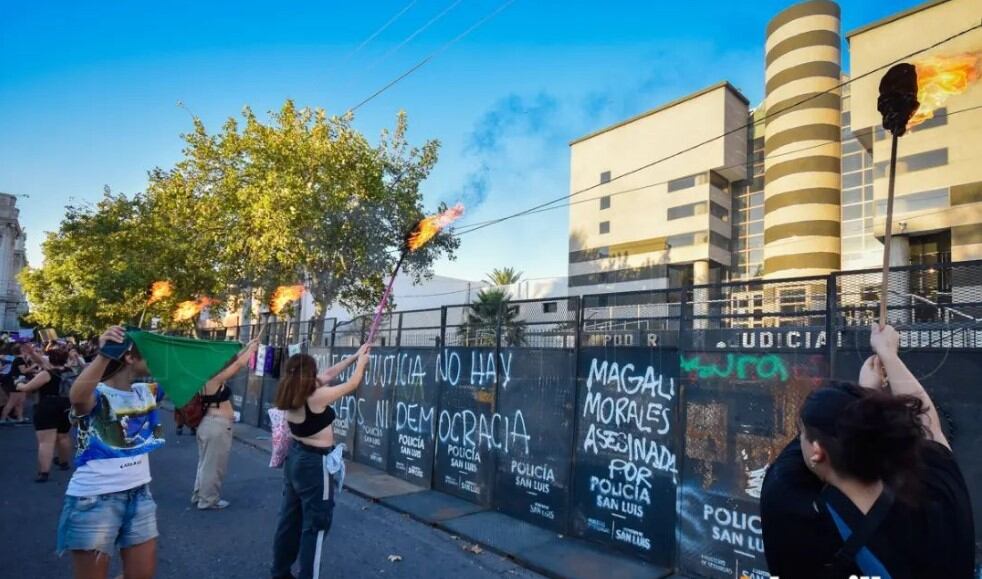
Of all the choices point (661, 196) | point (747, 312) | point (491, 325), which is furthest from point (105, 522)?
point (661, 196)

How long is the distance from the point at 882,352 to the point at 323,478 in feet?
12.0

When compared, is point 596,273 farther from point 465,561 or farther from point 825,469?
point 825,469

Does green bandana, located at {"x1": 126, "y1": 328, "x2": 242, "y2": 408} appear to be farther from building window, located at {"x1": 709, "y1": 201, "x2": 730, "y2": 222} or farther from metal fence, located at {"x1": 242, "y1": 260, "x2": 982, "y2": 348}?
building window, located at {"x1": 709, "y1": 201, "x2": 730, "y2": 222}

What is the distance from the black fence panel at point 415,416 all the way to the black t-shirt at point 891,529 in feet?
23.5

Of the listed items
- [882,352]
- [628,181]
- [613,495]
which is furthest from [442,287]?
[882,352]

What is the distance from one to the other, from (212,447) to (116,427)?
435cm

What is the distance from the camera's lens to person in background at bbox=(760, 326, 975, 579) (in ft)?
4.85

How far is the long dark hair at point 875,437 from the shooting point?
1.47m

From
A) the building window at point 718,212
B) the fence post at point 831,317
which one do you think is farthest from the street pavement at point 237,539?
the building window at point 718,212

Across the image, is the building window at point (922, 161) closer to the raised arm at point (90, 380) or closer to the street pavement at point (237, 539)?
the street pavement at point (237, 539)

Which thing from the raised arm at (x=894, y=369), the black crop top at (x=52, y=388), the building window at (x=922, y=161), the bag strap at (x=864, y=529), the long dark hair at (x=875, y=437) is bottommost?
the black crop top at (x=52, y=388)

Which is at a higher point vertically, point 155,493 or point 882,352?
point 882,352

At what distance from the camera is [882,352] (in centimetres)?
224

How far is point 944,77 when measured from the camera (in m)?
3.68
